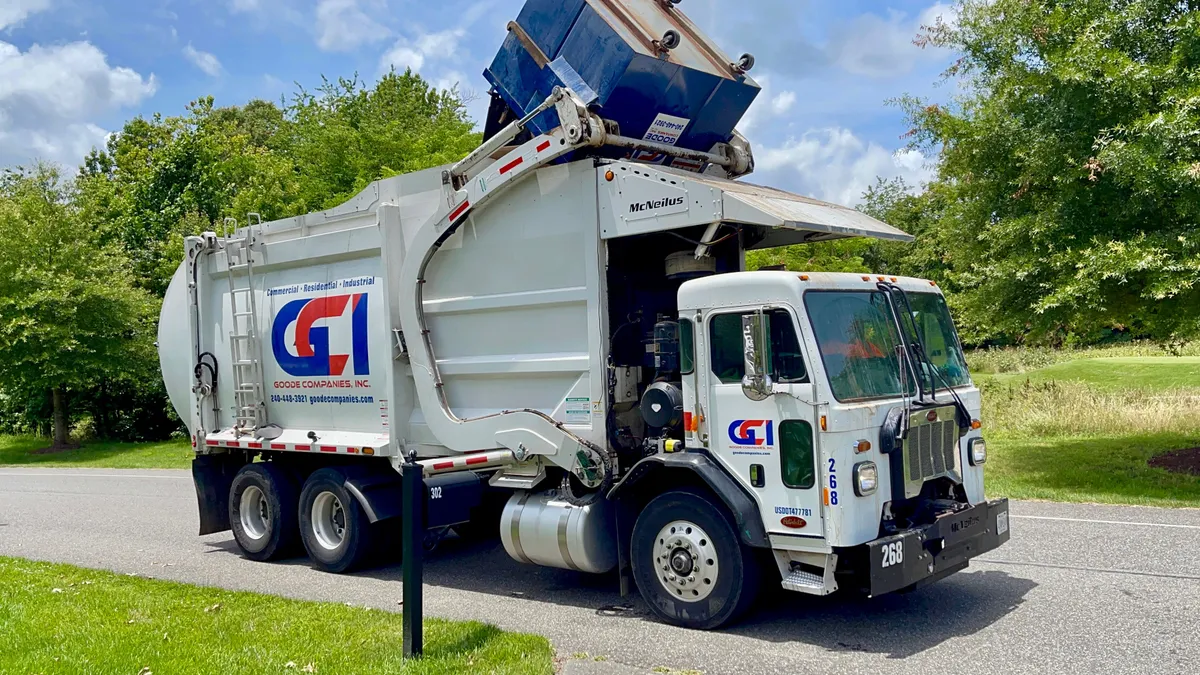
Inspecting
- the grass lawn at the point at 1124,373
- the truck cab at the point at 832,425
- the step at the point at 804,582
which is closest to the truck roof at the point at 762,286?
the truck cab at the point at 832,425

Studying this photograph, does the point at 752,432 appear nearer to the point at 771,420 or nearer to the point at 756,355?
the point at 771,420

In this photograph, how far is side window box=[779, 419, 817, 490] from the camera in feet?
19.6

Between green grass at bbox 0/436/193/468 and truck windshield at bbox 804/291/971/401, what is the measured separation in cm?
1815

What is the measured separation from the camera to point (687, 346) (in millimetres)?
6578

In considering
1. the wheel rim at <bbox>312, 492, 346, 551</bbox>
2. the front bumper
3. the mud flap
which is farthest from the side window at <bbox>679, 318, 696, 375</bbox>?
the mud flap

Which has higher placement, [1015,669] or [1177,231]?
[1177,231]

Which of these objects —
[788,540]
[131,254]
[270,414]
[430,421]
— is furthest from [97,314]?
[788,540]

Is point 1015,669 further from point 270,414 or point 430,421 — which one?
point 270,414

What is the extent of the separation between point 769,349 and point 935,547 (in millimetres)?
1621

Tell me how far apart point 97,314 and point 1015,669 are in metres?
25.4

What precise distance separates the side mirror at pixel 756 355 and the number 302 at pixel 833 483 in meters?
0.57

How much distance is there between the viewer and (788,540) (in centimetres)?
607

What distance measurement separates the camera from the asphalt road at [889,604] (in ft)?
18.8

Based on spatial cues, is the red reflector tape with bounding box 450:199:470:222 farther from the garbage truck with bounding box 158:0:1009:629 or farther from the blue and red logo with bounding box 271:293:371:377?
the blue and red logo with bounding box 271:293:371:377
